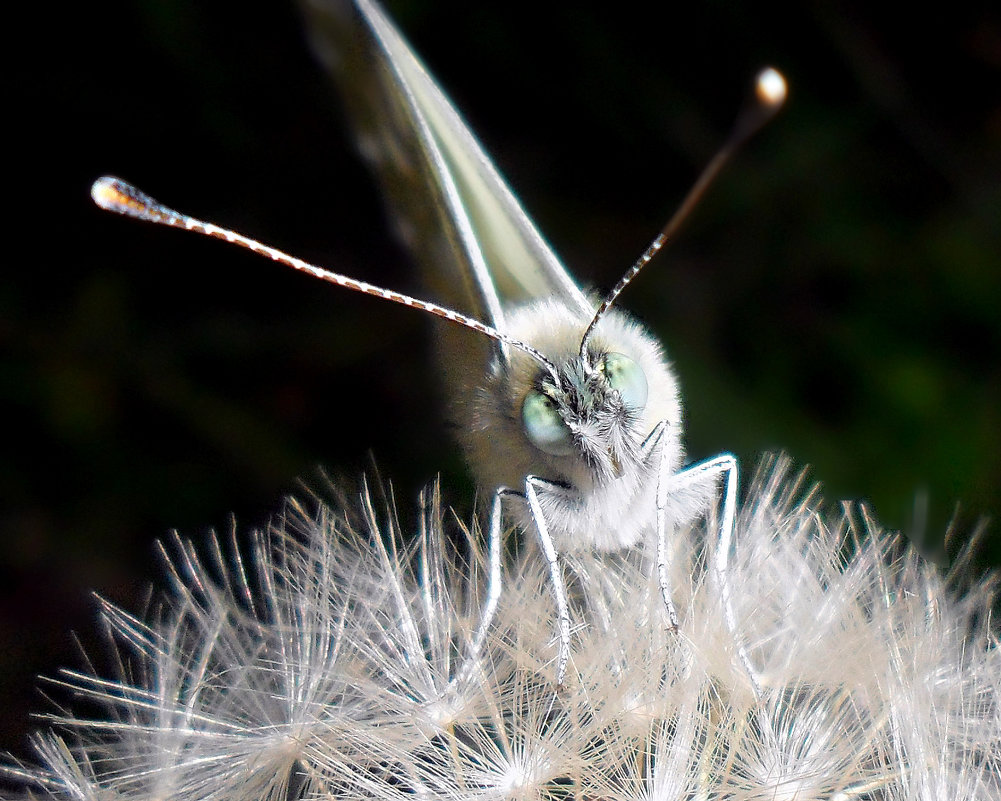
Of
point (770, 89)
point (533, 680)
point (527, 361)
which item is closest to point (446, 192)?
point (527, 361)

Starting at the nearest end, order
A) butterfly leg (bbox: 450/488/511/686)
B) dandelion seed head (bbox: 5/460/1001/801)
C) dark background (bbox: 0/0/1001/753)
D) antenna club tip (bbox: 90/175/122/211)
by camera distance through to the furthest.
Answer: antenna club tip (bbox: 90/175/122/211), dandelion seed head (bbox: 5/460/1001/801), butterfly leg (bbox: 450/488/511/686), dark background (bbox: 0/0/1001/753)

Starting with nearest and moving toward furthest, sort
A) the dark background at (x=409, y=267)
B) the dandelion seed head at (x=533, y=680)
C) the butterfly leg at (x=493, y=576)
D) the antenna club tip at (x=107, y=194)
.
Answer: the antenna club tip at (x=107, y=194) < the dandelion seed head at (x=533, y=680) < the butterfly leg at (x=493, y=576) < the dark background at (x=409, y=267)

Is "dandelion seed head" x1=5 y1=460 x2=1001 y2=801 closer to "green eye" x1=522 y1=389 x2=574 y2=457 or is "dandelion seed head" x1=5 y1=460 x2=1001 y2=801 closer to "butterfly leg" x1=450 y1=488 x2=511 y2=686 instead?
"butterfly leg" x1=450 y1=488 x2=511 y2=686

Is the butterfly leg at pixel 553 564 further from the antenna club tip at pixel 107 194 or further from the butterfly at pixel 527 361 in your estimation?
the antenna club tip at pixel 107 194

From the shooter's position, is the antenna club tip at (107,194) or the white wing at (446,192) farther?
the white wing at (446,192)

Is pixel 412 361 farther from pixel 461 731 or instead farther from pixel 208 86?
pixel 461 731

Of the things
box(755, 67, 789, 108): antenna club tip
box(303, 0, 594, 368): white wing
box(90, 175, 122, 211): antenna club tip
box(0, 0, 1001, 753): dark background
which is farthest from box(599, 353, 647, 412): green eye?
box(0, 0, 1001, 753): dark background

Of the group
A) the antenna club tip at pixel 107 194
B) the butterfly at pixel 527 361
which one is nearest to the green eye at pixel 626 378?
the butterfly at pixel 527 361
